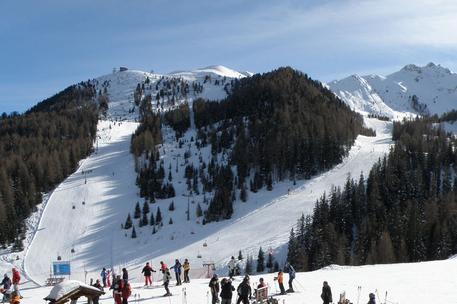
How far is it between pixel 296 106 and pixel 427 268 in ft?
430

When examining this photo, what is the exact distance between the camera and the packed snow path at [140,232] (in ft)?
307

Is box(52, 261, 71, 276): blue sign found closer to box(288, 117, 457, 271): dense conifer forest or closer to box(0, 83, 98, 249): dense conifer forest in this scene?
box(288, 117, 457, 271): dense conifer forest

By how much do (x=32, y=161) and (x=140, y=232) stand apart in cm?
4614

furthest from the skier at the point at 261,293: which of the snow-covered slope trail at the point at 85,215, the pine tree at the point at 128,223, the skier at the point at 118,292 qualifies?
the pine tree at the point at 128,223

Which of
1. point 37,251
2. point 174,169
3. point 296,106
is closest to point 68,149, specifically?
point 174,169

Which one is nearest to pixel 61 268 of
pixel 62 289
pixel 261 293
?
pixel 261 293

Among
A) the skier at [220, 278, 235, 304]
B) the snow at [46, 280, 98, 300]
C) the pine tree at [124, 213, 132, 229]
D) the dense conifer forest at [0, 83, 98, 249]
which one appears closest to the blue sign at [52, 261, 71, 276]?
the skier at [220, 278, 235, 304]

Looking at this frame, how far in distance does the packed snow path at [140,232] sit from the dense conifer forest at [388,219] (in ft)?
20.6

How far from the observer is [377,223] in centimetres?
9331

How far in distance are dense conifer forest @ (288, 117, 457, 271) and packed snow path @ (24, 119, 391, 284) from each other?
6292mm

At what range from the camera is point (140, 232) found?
11006 centimetres

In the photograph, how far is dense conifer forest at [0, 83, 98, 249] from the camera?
113106mm

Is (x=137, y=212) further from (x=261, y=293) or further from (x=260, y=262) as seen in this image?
(x=261, y=293)

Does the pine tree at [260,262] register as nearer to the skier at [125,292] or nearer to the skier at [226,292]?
the skier at [125,292]
